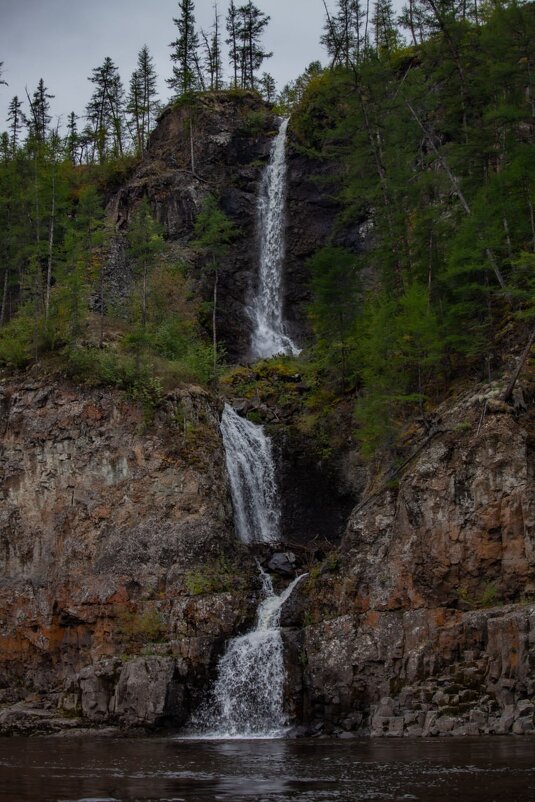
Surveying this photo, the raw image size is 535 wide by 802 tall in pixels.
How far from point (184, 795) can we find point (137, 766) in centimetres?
516

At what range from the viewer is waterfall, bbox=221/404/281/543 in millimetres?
37281

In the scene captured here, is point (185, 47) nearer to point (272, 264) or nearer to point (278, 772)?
point (272, 264)

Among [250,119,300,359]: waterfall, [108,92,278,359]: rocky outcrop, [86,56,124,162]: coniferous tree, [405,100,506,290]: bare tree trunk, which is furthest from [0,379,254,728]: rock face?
[86,56,124,162]: coniferous tree

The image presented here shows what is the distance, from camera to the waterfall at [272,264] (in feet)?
170

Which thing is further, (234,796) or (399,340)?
(399,340)

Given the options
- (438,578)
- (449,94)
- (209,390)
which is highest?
(449,94)

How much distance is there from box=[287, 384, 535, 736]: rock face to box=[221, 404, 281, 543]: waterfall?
6.37 m

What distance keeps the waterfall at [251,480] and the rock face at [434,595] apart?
6373 millimetres

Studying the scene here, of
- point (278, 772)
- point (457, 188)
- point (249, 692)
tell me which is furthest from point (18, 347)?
point (278, 772)

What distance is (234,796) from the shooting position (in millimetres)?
13352

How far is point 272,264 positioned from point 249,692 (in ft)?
107

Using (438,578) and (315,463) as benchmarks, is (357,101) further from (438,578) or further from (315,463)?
(438,578)

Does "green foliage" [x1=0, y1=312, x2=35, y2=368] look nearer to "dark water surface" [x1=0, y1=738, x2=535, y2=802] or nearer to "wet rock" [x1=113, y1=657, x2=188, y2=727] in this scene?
"wet rock" [x1=113, y1=657, x2=188, y2=727]

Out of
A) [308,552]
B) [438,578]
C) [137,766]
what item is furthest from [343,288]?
[137,766]
